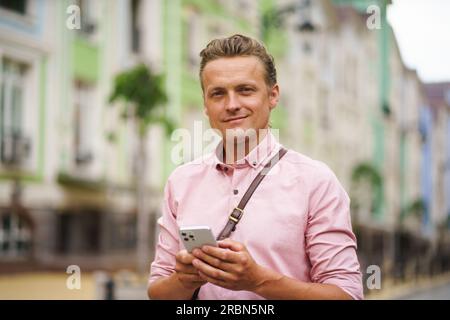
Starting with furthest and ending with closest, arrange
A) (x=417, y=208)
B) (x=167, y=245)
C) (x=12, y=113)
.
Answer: (x=417, y=208) < (x=12, y=113) < (x=167, y=245)

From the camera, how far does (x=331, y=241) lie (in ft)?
5.67

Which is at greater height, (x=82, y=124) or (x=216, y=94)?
(x=82, y=124)

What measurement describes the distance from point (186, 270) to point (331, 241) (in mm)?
306

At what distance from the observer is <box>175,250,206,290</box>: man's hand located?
164 centimetres

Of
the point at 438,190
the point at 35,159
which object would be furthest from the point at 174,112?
the point at 438,190

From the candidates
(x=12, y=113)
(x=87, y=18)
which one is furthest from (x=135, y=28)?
(x=12, y=113)

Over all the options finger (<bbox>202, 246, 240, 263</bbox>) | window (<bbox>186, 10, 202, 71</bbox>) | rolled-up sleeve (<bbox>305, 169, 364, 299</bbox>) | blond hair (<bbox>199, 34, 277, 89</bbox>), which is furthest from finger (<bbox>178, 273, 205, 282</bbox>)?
window (<bbox>186, 10, 202, 71</bbox>)

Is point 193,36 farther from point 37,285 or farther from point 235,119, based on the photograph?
point 235,119

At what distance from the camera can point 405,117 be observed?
1387 inches

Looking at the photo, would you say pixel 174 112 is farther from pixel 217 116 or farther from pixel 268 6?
pixel 217 116

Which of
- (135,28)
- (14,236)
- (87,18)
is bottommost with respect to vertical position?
(14,236)

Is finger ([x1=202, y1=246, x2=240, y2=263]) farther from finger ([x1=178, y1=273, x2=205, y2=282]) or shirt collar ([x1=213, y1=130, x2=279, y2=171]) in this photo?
shirt collar ([x1=213, y1=130, x2=279, y2=171])

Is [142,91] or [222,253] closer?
[222,253]
